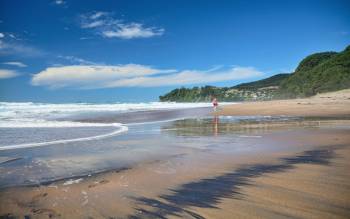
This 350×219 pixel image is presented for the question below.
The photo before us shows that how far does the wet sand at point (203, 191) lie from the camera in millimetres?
3328

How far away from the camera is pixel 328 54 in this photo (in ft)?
229

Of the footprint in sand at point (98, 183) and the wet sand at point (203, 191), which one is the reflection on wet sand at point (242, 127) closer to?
the wet sand at point (203, 191)

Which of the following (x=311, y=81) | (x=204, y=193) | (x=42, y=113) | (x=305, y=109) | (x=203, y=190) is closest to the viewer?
(x=204, y=193)

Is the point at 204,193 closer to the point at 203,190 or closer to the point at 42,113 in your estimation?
the point at 203,190

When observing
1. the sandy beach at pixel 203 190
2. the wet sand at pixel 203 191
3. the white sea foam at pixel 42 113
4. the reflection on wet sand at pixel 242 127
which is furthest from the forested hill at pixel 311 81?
the wet sand at pixel 203 191

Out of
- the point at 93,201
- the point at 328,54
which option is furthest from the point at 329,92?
the point at 93,201

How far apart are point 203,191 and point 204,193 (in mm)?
88

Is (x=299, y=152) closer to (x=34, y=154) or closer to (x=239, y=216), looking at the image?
(x=239, y=216)

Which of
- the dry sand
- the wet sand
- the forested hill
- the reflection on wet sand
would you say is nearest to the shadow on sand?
the wet sand

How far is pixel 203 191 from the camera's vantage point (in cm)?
402

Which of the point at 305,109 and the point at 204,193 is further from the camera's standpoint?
the point at 305,109

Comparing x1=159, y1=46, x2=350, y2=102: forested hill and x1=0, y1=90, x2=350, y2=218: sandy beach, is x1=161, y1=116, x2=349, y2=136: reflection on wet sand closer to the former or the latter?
x1=0, y1=90, x2=350, y2=218: sandy beach

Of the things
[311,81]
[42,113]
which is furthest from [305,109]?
[311,81]

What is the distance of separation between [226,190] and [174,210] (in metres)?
0.93
